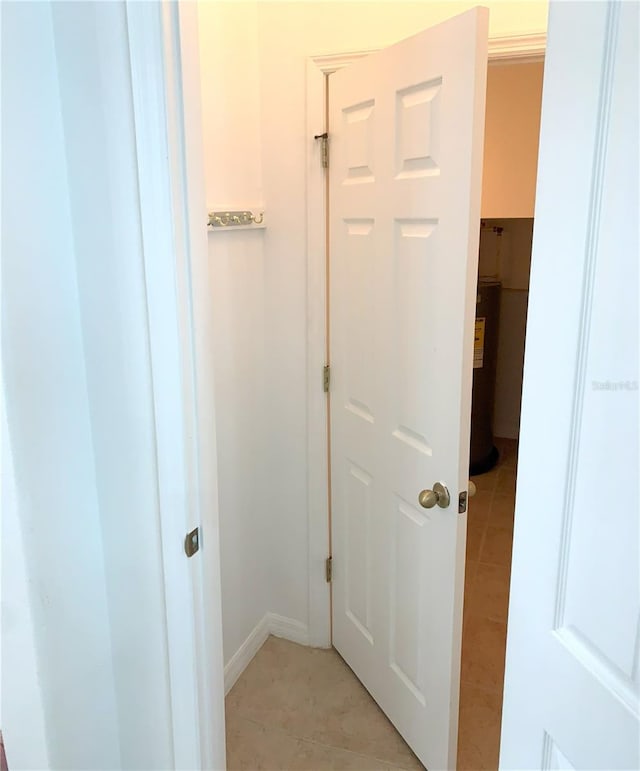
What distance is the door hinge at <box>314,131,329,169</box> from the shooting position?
6.36 ft

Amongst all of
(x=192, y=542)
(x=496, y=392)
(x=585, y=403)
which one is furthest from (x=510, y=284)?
(x=585, y=403)

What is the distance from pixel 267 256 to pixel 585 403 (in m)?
1.52

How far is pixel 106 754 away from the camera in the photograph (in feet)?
4.53

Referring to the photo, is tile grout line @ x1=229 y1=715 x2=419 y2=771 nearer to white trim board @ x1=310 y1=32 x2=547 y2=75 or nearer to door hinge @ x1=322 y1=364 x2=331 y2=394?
door hinge @ x1=322 y1=364 x2=331 y2=394

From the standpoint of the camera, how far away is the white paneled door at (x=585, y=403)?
70cm

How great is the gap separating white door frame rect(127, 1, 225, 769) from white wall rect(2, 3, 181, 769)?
0.09 ft

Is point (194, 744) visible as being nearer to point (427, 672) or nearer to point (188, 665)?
point (188, 665)

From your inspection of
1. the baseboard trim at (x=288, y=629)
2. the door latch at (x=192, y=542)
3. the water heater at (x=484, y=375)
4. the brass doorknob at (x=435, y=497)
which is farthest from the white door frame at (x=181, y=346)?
the water heater at (x=484, y=375)

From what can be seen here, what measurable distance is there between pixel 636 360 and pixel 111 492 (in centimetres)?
99

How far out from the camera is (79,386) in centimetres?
122

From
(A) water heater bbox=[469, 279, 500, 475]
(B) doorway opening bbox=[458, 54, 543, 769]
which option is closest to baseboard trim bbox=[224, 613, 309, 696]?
(B) doorway opening bbox=[458, 54, 543, 769]

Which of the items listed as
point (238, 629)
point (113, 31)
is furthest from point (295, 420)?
point (113, 31)

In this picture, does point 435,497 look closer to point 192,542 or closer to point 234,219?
point 192,542

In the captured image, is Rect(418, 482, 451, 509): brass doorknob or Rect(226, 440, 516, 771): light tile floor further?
Rect(226, 440, 516, 771): light tile floor
